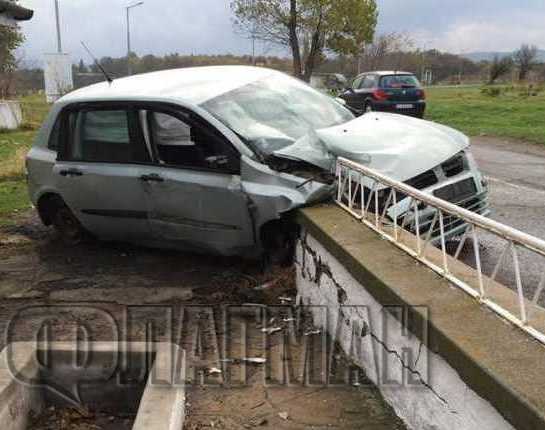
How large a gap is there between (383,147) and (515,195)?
14.8ft

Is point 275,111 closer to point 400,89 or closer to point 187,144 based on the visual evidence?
point 187,144

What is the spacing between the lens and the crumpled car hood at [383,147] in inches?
195

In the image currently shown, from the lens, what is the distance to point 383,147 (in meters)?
5.08

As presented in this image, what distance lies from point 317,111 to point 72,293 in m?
2.69

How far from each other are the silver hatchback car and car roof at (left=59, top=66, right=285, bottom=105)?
1 centimetres

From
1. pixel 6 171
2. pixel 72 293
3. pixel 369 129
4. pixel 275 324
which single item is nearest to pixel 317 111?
pixel 369 129

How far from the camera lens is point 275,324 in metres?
4.60

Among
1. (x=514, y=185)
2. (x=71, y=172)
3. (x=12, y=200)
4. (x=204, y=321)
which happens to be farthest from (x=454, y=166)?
(x=12, y=200)

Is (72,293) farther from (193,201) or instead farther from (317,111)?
(317,111)

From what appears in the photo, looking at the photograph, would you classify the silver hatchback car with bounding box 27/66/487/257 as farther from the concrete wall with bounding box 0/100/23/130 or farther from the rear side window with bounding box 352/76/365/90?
the rear side window with bounding box 352/76/365/90

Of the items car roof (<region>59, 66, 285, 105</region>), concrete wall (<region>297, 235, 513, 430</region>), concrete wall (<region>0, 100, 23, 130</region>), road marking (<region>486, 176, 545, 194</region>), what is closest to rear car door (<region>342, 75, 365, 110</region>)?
concrete wall (<region>0, 100, 23, 130</region>)

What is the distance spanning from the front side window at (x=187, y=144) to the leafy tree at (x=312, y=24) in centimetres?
2478

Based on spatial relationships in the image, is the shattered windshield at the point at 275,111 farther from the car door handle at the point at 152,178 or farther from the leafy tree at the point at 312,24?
the leafy tree at the point at 312,24

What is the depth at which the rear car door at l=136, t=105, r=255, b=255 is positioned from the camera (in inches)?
205
